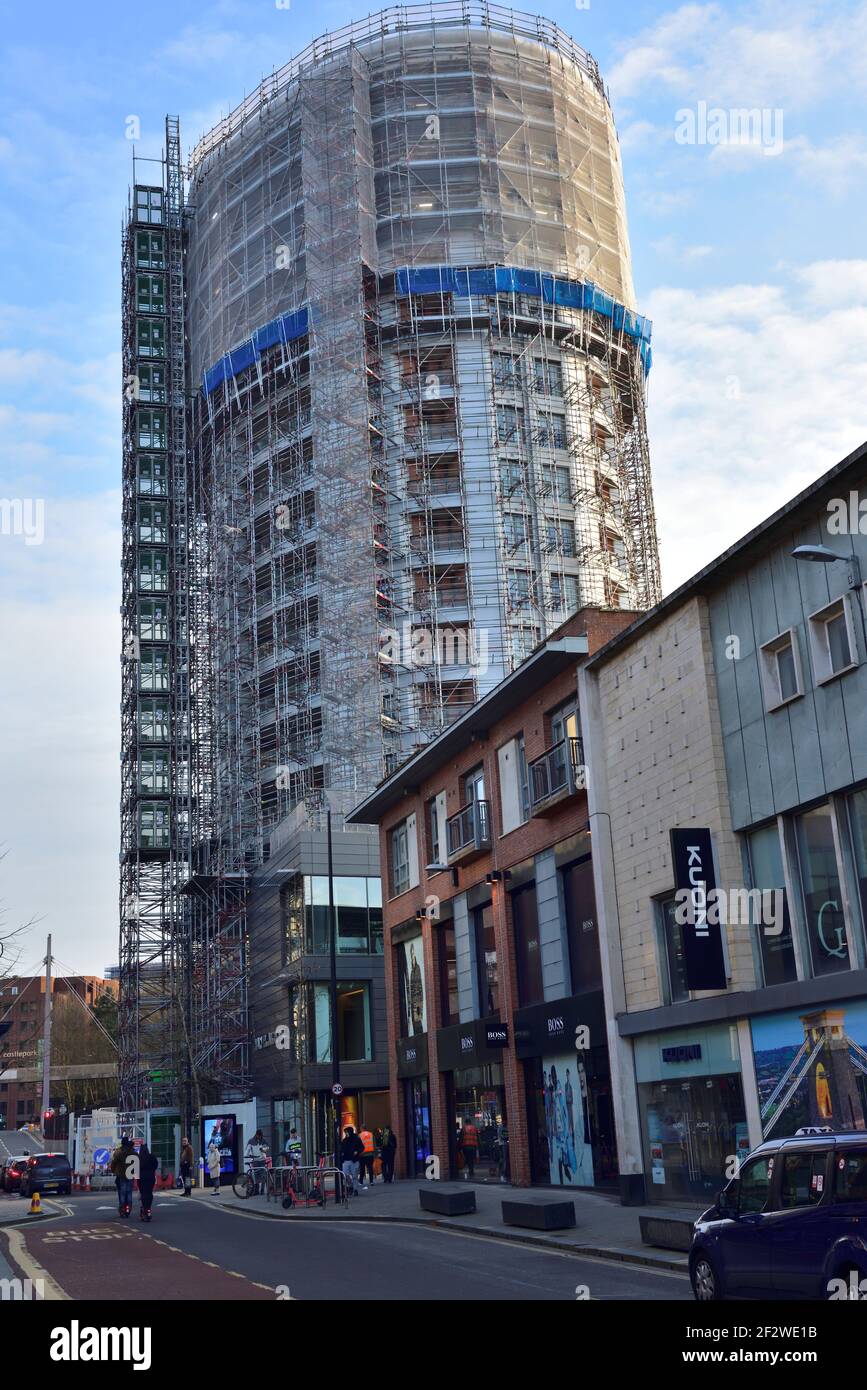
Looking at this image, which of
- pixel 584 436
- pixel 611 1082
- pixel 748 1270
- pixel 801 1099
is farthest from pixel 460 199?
pixel 748 1270

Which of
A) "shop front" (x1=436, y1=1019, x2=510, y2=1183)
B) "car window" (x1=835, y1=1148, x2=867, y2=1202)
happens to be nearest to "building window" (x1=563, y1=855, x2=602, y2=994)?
"shop front" (x1=436, y1=1019, x2=510, y2=1183)

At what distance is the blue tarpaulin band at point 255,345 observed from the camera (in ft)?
226

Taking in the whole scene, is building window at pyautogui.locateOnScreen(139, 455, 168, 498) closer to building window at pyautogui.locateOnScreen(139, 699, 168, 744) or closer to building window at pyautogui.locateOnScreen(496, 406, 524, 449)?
building window at pyautogui.locateOnScreen(139, 699, 168, 744)

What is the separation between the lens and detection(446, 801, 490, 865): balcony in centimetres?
3684

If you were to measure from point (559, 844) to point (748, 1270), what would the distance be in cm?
1886

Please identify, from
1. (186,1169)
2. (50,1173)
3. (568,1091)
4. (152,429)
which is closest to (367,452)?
(152,429)

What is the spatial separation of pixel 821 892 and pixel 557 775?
992 centimetres

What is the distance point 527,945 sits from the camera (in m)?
34.8

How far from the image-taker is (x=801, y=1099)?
2231 cm

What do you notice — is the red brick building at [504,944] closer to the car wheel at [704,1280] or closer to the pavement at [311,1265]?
the pavement at [311,1265]

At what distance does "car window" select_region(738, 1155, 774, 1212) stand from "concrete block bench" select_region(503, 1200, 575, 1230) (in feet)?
31.6

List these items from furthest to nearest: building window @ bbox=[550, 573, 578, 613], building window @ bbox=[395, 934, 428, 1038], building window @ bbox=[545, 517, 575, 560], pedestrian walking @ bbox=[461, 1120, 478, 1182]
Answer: building window @ bbox=[545, 517, 575, 560]
building window @ bbox=[550, 573, 578, 613]
building window @ bbox=[395, 934, 428, 1038]
pedestrian walking @ bbox=[461, 1120, 478, 1182]

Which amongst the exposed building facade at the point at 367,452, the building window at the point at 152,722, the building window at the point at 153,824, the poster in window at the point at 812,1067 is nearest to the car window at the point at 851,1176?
the poster in window at the point at 812,1067

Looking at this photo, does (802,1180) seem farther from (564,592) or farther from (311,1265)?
(564,592)
